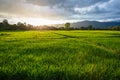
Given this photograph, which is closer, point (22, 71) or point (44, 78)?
point (44, 78)

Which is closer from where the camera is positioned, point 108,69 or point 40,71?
point 40,71

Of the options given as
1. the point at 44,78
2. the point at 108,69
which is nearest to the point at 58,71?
the point at 44,78

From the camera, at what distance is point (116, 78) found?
20.9 ft

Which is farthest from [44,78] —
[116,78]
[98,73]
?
[116,78]

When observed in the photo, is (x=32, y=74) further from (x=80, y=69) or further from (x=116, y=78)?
(x=116, y=78)

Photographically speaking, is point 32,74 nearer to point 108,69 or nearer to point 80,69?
point 80,69

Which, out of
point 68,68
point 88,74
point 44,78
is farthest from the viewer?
point 68,68

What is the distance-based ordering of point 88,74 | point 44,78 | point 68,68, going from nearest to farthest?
point 44,78 → point 88,74 → point 68,68

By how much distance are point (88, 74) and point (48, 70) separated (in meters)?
1.54

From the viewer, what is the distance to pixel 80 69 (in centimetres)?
685

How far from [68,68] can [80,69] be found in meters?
0.49

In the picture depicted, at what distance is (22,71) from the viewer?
652 centimetres

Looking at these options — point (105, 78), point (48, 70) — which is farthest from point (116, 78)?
point (48, 70)

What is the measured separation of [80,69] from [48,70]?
4.27 feet
